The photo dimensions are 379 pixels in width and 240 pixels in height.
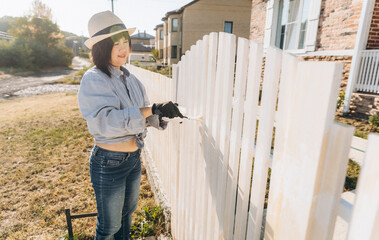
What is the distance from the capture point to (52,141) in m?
5.79

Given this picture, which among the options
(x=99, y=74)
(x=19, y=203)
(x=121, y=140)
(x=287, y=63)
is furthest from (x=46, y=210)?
(x=287, y=63)

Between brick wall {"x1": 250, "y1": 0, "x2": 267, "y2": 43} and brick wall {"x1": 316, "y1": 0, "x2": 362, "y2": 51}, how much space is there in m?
3.11

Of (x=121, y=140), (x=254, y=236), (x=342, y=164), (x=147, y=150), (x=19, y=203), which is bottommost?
(x=19, y=203)

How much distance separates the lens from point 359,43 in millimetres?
5859

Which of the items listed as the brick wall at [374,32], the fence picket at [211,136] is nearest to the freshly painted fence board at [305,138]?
the fence picket at [211,136]

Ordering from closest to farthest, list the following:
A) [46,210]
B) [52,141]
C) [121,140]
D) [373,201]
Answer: [373,201] < [121,140] < [46,210] < [52,141]

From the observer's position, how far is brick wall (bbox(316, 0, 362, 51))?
5.99 metres

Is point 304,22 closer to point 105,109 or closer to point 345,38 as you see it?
point 345,38

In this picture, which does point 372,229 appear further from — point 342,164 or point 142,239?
point 142,239

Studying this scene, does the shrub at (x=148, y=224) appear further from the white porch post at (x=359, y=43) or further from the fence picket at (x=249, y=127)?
the white porch post at (x=359, y=43)

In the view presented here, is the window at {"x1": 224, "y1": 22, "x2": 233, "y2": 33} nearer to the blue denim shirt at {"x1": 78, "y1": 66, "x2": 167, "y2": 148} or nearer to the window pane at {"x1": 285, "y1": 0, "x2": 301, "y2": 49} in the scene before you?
the window pane at {"x1": 285, "y1": 0, "x2": 301, "y2": 49}

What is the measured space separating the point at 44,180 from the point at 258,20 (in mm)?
9915

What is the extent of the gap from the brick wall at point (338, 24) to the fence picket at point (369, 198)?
277 inches

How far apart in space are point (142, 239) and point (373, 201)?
8.29ft
